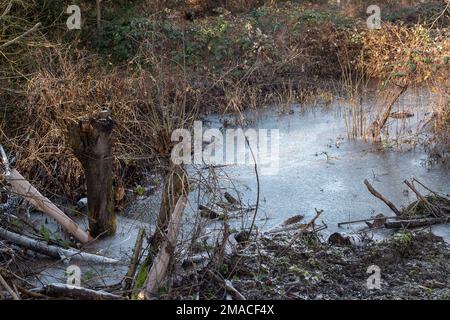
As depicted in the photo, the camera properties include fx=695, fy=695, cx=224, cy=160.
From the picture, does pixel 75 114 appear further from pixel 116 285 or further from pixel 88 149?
pixel 116 285

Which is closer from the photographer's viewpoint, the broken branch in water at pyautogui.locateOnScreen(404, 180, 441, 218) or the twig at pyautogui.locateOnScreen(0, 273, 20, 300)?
the twig at pyautogui.locateOnScreen(0, 273, 20, 300)

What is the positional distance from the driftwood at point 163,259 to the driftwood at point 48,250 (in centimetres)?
103

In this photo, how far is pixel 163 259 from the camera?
211 inches

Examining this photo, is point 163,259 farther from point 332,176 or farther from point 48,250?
point 332,176

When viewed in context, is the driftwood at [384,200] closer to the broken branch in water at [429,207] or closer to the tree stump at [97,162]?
the broken branch in water at [429,207]

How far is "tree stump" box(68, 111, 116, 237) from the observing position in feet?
22.1

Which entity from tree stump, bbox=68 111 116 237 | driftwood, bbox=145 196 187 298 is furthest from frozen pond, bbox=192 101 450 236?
driftwood, bbox=145 196 187 298

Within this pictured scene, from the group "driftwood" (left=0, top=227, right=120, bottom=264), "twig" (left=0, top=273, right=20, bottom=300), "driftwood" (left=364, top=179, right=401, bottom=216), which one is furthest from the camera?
"driftwood" (left=364, top=179, right=401, bottom=216)

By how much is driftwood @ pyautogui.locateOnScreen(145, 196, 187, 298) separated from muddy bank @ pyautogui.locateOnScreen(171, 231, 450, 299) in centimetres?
17

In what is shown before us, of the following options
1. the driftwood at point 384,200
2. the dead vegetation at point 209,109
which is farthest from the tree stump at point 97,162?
the driftwood at point 384,200

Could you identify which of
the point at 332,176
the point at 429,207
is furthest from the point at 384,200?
the point at 332,176

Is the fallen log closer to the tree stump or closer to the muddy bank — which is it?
the muddy bank

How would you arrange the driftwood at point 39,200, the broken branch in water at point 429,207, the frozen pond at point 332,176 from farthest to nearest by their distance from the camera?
the frozen pond at point 332,176
the broken branch in water at point 429,207
the driftwood at point 39,200

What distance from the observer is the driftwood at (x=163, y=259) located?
522 cm
